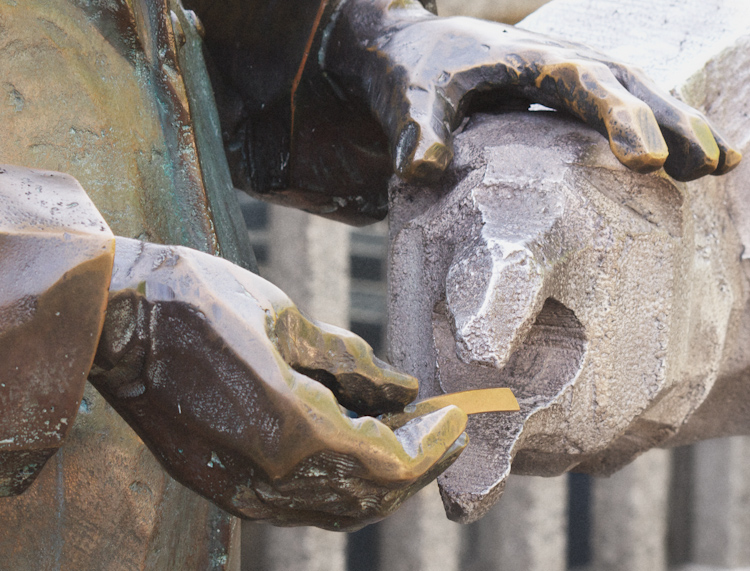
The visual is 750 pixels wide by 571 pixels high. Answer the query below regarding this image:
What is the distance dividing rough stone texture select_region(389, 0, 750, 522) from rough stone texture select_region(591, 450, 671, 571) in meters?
5.25

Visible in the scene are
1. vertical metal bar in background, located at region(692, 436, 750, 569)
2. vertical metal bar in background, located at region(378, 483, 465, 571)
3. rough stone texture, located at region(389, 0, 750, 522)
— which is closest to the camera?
rough stone texture, located at region(389, 0, 750, 522)

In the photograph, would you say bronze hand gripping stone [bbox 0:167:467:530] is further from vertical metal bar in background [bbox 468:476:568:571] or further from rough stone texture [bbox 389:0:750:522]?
vertical metal bar in background [bbox 468:476:568:571]

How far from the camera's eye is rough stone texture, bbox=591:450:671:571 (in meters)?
6.20

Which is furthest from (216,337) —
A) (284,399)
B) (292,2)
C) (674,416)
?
(674,416)

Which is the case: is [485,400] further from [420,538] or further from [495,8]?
[420,538]

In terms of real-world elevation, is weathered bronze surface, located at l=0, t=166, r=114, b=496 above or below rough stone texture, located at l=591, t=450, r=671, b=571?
above

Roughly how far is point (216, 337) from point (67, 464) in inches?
12.4

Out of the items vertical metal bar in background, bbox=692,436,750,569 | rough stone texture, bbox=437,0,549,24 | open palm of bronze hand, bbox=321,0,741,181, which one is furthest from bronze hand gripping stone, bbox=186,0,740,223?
vertical metal bar in background, bbox=692,436,750,569

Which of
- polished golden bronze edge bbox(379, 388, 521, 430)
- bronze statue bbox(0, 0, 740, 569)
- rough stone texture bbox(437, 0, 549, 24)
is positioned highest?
bronze statue bbox(0, 0, 740, 569)

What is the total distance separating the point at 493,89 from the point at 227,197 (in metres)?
0.38

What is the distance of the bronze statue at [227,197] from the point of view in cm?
74

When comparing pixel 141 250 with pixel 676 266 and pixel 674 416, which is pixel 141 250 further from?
pixel 674 416

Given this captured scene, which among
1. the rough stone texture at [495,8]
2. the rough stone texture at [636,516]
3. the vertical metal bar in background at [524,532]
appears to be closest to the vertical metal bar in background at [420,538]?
the vertical metal bar in background at [524,532]

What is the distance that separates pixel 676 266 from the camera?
1.12 meters
